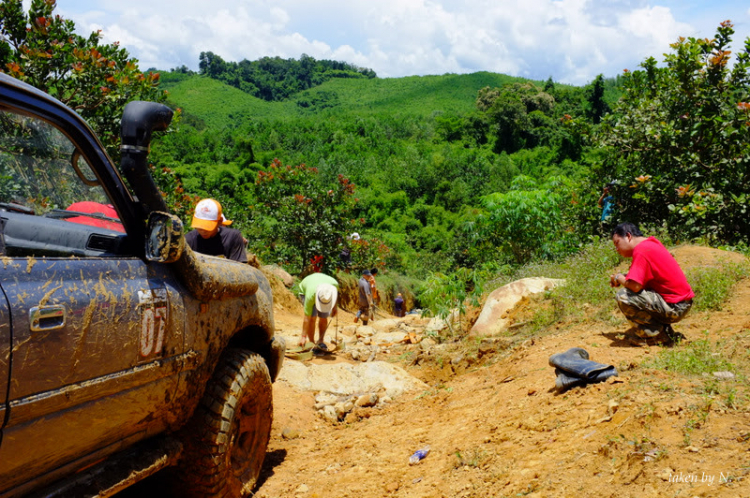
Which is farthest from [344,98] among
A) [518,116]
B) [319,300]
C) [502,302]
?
[319,300]

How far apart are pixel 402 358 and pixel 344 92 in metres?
100

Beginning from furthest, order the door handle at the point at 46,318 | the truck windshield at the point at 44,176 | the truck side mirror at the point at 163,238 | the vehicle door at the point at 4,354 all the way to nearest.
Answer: the truck side mirror at the point at 163,238
the truck windshield at the point at 44,176
the door handle at the point at 46,318
the vehicle door at the point at 4,354

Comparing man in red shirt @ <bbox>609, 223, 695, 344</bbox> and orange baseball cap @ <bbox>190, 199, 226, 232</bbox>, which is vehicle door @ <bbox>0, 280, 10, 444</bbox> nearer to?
orange baseball cap @ <bbox>190, 199, 226, 232</bbox>

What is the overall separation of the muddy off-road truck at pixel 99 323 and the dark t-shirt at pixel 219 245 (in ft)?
6.64

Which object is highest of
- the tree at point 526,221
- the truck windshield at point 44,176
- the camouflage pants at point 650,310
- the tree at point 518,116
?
the tree at point 518,116

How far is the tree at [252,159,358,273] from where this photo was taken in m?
14.8

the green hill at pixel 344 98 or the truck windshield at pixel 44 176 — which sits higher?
the green hill at pixel 344 98

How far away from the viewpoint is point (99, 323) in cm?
225

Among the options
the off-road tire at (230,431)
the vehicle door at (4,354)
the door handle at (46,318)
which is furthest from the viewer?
the off-road tire at (230,431)

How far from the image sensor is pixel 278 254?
51.0 feet

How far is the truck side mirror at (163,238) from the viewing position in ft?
8.19

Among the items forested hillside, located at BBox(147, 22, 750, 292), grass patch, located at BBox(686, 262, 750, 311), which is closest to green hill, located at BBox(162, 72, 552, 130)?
forested hillside, located at BBox(147, 22, 750, 292)

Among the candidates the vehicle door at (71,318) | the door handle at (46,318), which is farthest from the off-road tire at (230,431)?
the door handle at (46,318)

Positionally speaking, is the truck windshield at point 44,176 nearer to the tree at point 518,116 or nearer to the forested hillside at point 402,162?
the forested hillside at point 402,162
